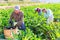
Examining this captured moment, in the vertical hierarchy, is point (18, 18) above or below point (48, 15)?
above

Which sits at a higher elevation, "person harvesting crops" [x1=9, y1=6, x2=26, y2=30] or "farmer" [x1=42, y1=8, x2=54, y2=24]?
"person harvesting crops" [x1=9, y1=6, x2=26, y2=30]

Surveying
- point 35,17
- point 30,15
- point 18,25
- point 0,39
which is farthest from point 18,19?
point 30,15

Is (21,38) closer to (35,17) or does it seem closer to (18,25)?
(18,25)

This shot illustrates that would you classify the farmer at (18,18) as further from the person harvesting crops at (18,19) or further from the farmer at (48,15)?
the farmer at (48,15)

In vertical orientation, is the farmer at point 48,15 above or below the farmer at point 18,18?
below

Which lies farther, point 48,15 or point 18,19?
point 48,15

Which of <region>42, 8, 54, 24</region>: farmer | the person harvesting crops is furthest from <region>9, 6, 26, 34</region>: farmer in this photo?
<region>42, 8, 54, 24</region>: farmer

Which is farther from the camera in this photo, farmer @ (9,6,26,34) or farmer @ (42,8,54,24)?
farmer @ (42,8,54,24)

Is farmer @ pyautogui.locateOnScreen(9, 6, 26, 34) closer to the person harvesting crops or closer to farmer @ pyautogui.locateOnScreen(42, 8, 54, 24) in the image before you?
the person harvesting crops

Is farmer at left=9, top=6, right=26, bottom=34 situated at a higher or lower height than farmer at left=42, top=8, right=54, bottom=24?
higher

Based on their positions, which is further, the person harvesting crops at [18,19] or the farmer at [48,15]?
the farmer at [48,15]

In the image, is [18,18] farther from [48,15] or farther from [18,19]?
[48,15]

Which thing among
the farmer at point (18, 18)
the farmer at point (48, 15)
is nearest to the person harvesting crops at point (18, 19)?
the farmer at point (18, 18)

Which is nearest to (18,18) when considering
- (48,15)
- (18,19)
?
(18,19)
